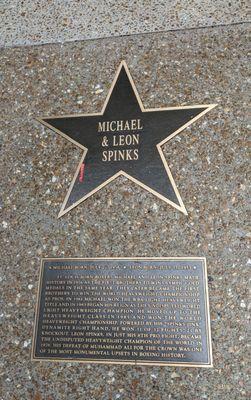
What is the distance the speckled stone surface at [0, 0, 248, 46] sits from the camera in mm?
2799

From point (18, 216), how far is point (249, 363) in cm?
163

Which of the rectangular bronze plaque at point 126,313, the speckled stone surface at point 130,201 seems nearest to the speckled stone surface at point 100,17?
the speckled stone surface at point 130,201

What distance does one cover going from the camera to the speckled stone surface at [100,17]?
2.80m

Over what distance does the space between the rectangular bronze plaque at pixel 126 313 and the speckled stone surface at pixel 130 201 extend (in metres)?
0.06

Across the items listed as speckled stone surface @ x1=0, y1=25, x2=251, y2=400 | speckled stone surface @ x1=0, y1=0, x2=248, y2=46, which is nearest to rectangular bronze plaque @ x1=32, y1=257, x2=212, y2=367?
speckled stone surface @ x1=0, y1=25, x2=251, y2=400

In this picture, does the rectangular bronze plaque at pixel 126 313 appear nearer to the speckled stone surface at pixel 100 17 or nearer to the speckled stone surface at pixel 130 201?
the speckled stone surface at pixel 130 201

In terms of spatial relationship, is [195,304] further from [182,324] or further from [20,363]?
[20,363]

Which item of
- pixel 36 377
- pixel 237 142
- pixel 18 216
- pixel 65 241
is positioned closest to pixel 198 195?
pixel 237 142

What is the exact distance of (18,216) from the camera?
2.64 m

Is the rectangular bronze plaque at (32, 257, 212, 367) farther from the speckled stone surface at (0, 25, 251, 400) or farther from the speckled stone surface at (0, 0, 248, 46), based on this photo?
the speckled stone surface at (0, 0, 248, 46)

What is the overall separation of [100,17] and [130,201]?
142 centimetres

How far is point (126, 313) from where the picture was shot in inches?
91.7

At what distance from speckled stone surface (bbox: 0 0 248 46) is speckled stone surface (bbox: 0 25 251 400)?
9 cm

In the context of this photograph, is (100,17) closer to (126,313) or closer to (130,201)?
(130,201)
